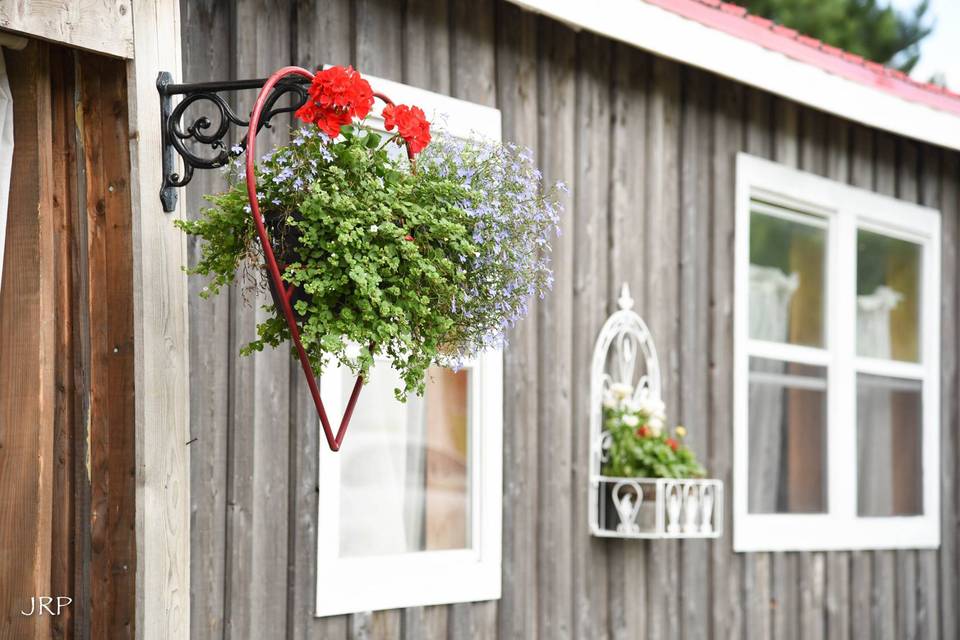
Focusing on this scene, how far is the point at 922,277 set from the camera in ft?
20.5

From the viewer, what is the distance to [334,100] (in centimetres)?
281

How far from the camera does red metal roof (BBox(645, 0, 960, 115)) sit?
4.92m

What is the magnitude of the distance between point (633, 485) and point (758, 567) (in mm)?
1068

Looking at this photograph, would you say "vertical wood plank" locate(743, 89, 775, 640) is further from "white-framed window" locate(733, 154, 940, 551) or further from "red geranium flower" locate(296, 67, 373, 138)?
"red geranium flower" locate(296, 67, 373, 138)

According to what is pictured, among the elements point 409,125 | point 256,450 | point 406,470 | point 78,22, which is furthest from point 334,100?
point 406,470

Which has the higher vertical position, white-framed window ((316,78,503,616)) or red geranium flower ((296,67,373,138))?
red geranium flower ((296,67,373,138))

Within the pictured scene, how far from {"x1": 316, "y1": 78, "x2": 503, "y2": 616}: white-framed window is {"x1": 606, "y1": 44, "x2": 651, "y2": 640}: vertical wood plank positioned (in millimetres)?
646

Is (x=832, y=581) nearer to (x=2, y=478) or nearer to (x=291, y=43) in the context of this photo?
(x=291, y=43)

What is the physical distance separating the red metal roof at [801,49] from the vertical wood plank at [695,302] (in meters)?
0.26

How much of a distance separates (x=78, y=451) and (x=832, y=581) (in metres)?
3.60

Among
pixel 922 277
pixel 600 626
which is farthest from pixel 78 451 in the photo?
pixel 922 277

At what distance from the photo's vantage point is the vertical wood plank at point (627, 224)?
4.77m

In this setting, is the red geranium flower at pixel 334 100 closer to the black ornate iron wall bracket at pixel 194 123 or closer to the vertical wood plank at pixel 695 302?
the black ornate iron wall bracket at pixel 194 123

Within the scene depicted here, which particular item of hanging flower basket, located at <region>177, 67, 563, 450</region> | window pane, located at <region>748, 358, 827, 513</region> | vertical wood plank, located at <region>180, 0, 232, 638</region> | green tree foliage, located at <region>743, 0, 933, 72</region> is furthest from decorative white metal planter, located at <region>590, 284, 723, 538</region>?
green tree foliage, located at <region>743, 0, 933, 72</region>
